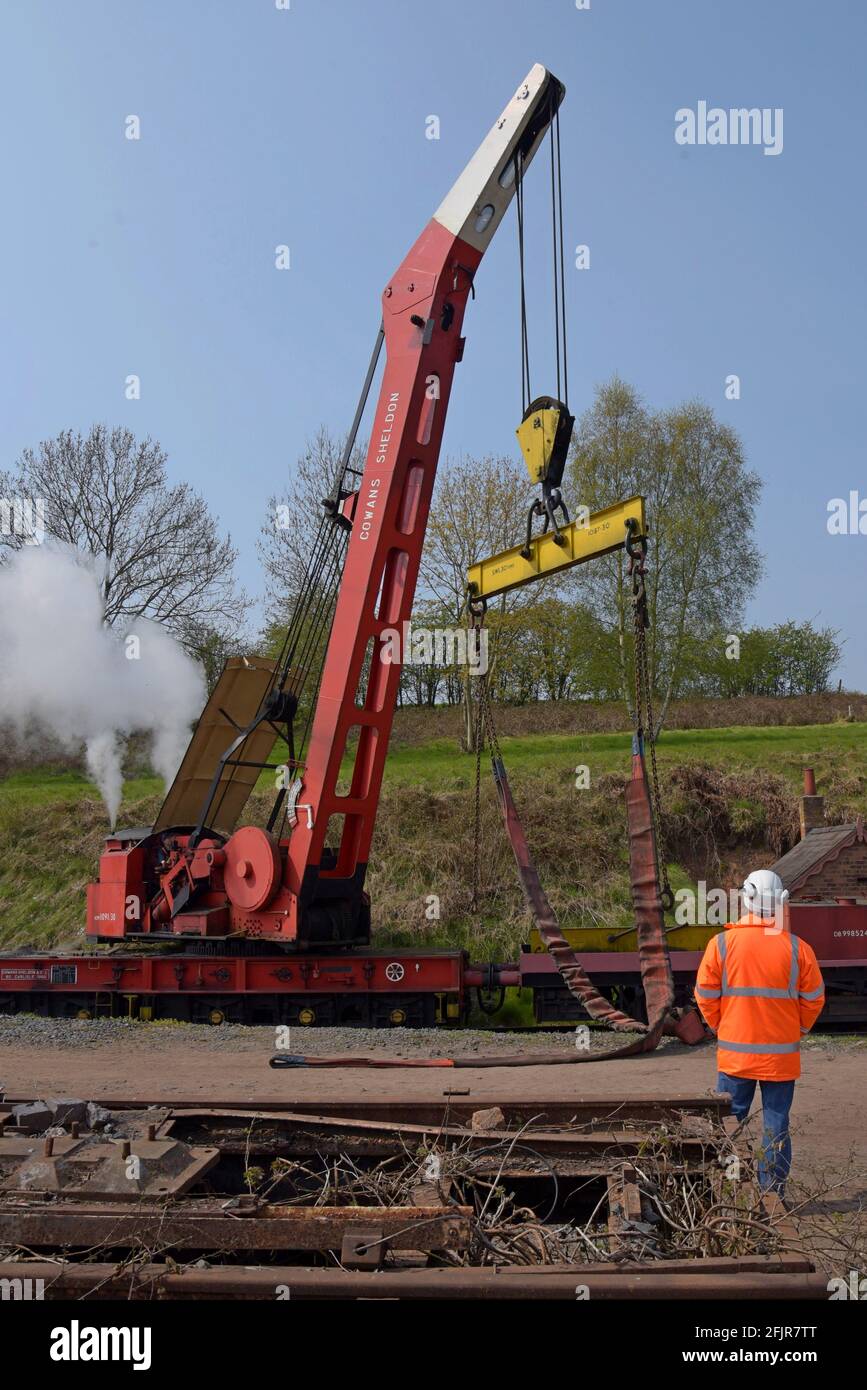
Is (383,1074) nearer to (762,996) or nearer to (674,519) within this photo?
(762,996)

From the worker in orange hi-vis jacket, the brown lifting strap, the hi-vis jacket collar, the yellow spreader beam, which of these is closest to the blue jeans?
the worker in orange hi-vis jacket

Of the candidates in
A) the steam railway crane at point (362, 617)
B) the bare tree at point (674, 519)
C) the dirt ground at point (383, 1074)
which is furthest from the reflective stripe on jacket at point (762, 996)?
the bare tree at point (674, 519)

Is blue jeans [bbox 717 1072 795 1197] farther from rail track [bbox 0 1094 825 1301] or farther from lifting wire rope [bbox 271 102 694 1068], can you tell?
lifting wire rope [bbox 271 102 694 1068]

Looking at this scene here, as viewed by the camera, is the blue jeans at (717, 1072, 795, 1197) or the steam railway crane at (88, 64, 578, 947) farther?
the steam railway crane at (88, 64, 578, 947)

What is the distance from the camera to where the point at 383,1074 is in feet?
33.9

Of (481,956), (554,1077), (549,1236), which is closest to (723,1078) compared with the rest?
(549,1236)

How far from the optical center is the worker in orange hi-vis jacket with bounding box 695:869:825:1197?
5703 mm

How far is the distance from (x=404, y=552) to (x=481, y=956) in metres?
7.01

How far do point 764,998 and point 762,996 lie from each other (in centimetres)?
2

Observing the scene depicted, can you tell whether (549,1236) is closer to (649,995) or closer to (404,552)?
(649,995)

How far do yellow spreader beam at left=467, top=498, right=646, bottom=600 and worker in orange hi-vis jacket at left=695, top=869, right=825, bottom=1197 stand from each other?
5.00 m

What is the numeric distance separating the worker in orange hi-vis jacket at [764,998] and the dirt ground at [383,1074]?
2188mm

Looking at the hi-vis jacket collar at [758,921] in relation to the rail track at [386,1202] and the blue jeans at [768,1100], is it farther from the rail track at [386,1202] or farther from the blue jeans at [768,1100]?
the rail track at [386,1202]
